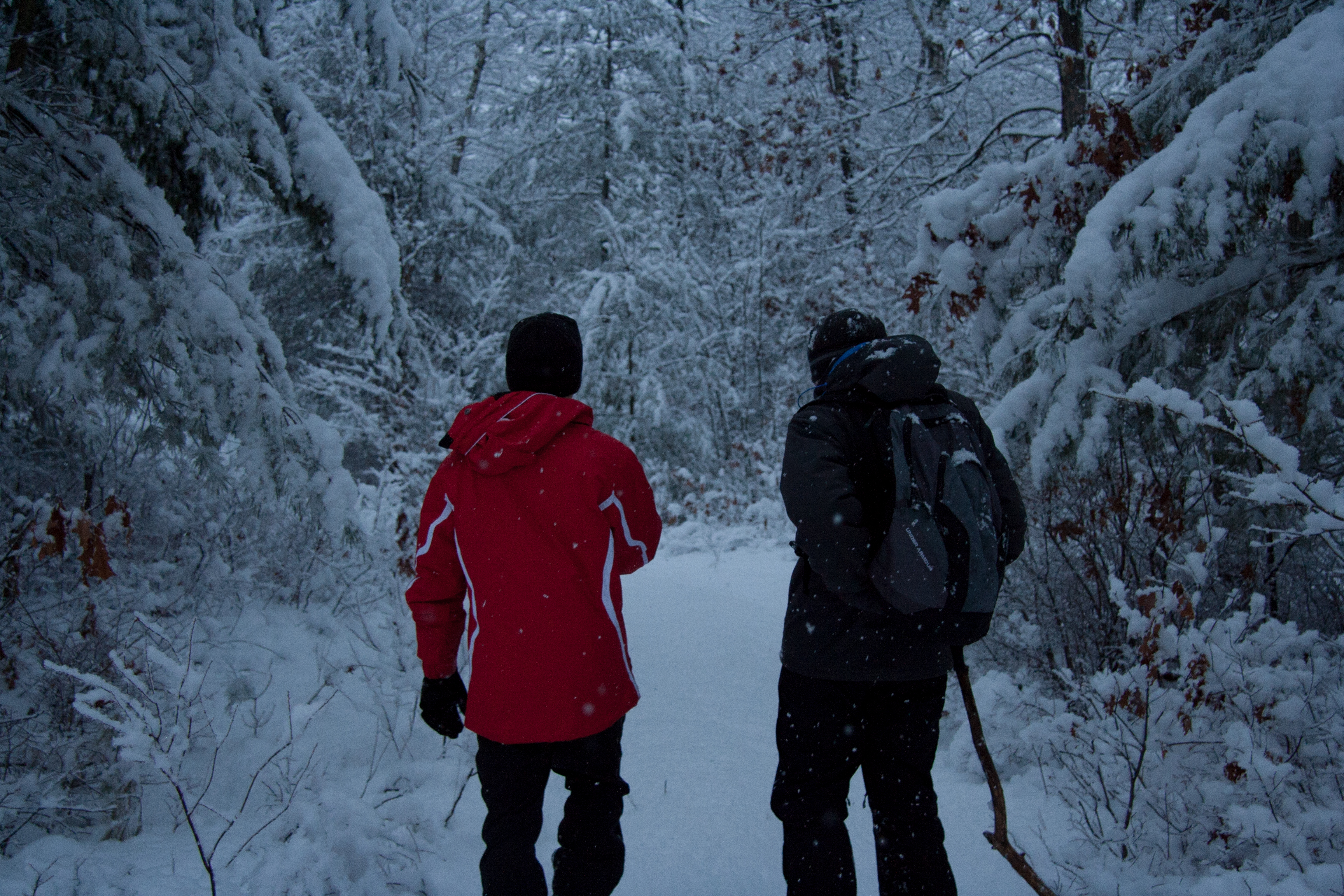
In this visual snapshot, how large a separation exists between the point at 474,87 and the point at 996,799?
53.3ft

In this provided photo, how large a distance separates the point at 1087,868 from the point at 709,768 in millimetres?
1633

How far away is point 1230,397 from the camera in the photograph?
11.1 ft

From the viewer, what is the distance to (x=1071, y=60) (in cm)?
506

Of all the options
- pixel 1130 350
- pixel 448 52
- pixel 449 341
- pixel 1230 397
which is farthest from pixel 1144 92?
pixel 448 52

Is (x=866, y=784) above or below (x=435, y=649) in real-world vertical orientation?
below

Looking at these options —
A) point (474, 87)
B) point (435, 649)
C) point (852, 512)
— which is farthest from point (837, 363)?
point (474, 87)

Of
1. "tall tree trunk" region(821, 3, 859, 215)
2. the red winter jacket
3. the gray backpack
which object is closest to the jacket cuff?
the red winter jacket

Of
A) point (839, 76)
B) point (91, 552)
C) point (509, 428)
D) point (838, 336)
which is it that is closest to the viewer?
point (509, 428)

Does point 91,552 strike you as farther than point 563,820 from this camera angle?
Yes

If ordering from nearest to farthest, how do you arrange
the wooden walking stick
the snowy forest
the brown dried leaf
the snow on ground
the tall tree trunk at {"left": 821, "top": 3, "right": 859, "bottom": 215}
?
the wooden walking stick < the snow on ground < the snowy forest < the brown dried leaf < the tall tree trunk at {"left": 821, "top": 3, "right": 859, "bottom": 215}

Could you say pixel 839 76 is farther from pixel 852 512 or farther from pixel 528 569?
pixel 528 569

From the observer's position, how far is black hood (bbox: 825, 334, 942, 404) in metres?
2.01

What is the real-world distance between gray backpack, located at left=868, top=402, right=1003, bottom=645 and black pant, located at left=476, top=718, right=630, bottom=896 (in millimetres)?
952

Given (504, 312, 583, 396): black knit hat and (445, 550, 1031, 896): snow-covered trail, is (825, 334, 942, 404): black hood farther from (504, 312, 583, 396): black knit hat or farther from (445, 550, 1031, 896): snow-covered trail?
(445, 550, 1031, 896): snow-covered trail
